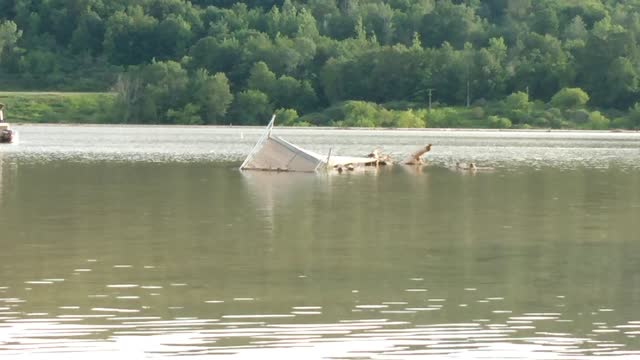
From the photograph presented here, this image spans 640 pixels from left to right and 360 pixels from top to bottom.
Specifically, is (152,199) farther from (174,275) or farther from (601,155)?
(601,155)

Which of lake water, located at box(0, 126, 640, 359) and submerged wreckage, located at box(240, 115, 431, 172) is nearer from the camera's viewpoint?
lake water, located at box(0, 126, 640, 359)

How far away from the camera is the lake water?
24797mm

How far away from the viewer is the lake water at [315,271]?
24797 millimetres

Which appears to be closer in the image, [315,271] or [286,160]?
[315,271]

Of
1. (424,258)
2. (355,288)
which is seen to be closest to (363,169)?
(424,258)

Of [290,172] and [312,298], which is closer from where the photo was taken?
[312,298]

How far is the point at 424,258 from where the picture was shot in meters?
35.8

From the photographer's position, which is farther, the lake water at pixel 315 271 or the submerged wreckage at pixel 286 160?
the submerged wreckage at pixel 286 160

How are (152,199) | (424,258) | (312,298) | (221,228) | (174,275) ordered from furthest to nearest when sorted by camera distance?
(152,199)
(221,228)
(424,258)
(174,275)
(312,298)

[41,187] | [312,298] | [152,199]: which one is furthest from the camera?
[41,187]

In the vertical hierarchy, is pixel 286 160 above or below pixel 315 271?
below

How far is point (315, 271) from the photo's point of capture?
3303cm

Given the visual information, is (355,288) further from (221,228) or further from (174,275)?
(221,228)

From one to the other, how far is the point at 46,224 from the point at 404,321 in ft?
59.8
